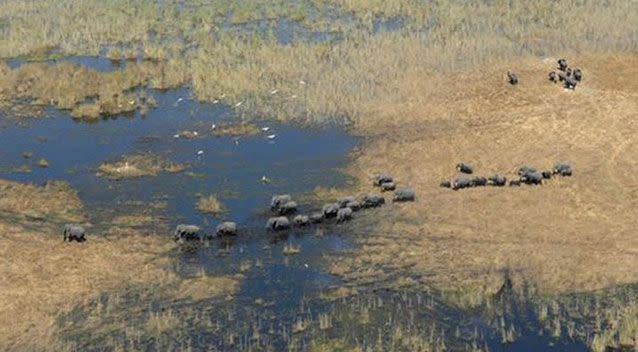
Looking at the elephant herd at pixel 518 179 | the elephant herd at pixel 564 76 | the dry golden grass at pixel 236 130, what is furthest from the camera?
the elephant herd at pixel 564 76

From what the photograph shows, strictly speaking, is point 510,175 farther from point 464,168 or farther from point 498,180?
point 464,168

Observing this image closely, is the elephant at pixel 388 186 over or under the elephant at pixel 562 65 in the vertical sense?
under

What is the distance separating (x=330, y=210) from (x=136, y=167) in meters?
9.33

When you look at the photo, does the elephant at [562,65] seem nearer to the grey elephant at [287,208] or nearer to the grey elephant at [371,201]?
the grey elephant at [371,201]

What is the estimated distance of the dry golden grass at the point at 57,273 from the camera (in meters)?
21.2

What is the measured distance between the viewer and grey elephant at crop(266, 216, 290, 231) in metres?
26.1

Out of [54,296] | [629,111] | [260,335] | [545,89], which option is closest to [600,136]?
[629,111]

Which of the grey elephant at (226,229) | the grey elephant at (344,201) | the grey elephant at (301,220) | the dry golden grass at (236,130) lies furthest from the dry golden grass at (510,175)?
the dry golden grass at (236,130)

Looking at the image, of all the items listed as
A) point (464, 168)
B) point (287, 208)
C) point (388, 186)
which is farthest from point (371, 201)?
point (464, 168)

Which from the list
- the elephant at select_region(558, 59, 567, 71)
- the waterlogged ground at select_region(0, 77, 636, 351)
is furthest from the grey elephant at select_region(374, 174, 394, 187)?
the elephant at select_region(558, 59, 567, 71)

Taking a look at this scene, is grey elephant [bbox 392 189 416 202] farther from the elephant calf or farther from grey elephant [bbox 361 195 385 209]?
the elephant calf

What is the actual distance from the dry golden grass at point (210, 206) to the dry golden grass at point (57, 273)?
247 centimetres

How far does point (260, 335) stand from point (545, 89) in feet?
76.3

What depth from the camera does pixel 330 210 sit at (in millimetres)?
26906
